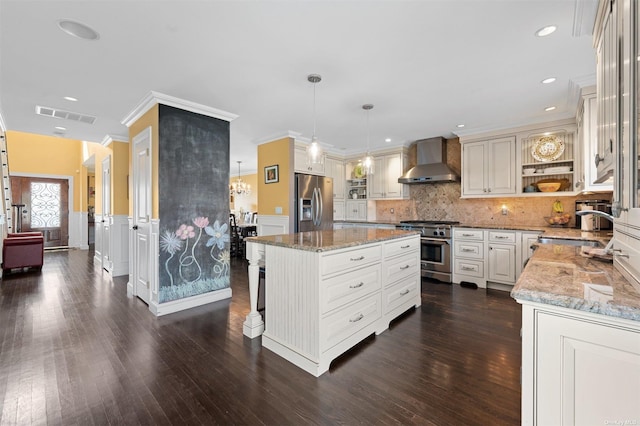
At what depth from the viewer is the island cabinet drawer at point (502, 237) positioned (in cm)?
394

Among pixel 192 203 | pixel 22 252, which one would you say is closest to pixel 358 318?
pixel 192 203

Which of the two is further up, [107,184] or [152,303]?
[107,184]

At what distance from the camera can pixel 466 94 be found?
10.5 ft

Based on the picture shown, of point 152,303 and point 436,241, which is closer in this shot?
point 152,303

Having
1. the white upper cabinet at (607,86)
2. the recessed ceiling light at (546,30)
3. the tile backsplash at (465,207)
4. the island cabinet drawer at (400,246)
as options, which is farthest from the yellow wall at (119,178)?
the white upper cabinet at (607,86)

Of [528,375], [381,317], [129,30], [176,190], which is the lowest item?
[381,317]

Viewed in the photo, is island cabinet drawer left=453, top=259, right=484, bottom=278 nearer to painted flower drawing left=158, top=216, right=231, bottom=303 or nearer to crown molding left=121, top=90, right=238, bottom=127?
painted flower drawing left=158, top=216, right=231, bottom=303

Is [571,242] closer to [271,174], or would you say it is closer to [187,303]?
[271,174]

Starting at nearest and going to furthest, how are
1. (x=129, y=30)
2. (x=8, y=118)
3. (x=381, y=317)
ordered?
(x=129, y=30), (x=381, y=317), (x=8, y=118)


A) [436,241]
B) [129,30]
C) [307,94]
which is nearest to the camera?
[129,30]

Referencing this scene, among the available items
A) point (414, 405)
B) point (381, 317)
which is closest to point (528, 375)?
point (414, 405)

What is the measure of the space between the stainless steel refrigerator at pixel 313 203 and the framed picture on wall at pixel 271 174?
43cm

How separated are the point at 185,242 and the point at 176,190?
0.64 m

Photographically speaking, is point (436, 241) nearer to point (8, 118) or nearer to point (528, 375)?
point (528, 375)
